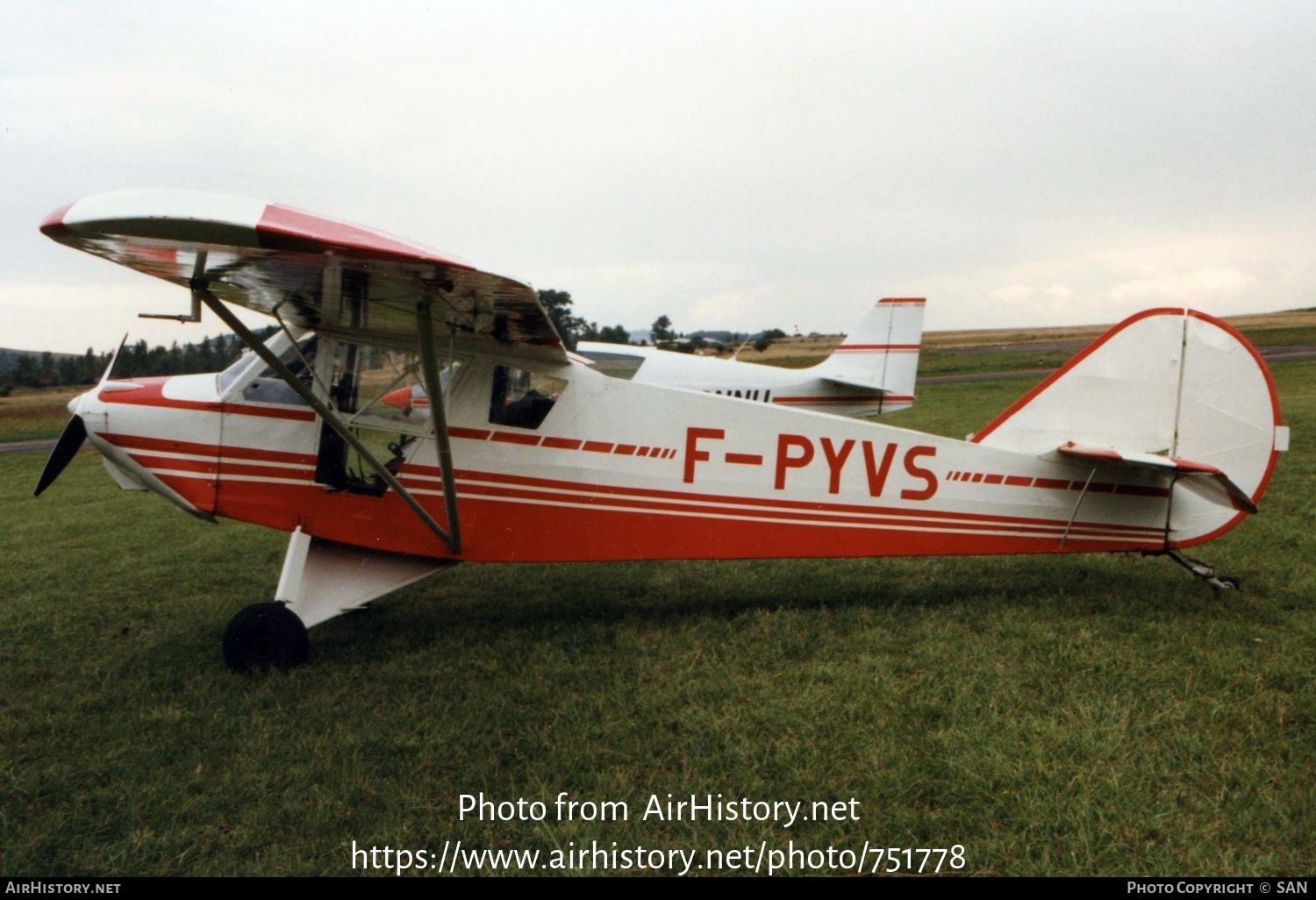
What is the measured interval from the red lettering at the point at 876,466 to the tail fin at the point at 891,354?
8723mm

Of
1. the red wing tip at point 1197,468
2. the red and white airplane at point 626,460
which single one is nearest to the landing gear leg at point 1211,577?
the red and white airplane at point 626,460

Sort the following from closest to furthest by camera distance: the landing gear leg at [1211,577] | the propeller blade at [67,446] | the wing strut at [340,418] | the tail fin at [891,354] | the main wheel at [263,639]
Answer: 1. the wing strut at [340,418]
2. the main wheel at [263,639]
3. the propeller blade at [67,446]
4. the landing gear leg at [1211,577]
5. the tail fin at [891,354]

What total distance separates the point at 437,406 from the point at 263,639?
166 cm

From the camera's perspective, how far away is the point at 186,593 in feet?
20.7

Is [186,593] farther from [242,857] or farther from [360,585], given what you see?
[242,857]

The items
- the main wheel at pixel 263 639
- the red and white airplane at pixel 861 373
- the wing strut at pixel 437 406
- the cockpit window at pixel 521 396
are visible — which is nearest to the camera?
the wing strut at pixel 437 406

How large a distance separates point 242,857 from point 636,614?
9.76 ft

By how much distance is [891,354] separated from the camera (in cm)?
1383

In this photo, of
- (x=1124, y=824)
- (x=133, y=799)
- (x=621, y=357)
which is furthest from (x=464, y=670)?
(x=621, y=357)

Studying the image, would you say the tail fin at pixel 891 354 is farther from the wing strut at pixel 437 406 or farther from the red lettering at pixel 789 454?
the wing strut at pixel 437 406

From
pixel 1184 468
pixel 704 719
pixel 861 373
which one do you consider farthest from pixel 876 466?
pixel 861 373

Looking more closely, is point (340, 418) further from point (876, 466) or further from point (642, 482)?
point (876, 466)

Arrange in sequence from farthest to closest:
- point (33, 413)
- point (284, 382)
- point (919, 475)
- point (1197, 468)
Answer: point (33, 413) → point (919, 475) → point (284, 382) → point (1197, 468)

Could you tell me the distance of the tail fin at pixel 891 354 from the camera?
13797 millimetres
